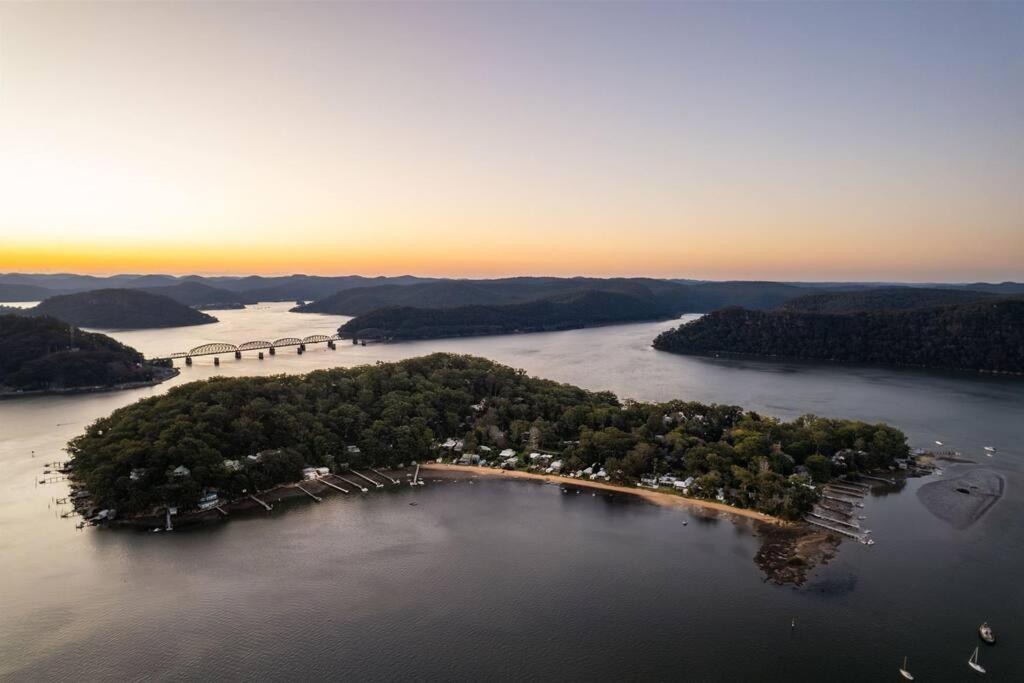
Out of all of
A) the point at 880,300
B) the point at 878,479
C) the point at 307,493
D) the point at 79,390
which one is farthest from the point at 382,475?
the point at 880,300

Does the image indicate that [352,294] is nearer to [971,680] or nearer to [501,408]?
[501,408]

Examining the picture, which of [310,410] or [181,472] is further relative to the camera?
[310,410]

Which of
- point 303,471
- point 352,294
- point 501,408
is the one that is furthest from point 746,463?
point 352,294

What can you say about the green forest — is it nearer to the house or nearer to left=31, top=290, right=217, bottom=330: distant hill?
the house

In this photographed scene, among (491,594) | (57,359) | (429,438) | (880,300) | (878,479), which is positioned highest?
(880,300)

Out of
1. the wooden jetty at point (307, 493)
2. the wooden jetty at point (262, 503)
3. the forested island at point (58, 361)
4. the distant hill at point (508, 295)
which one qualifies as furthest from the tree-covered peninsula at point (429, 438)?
the distant hill at point (508, 295)

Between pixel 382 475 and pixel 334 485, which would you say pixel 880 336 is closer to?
pixel 382 475

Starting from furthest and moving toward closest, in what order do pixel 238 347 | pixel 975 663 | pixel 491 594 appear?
1. pixel 238 347
2. pixel 491 594
3. pixel 975 663
